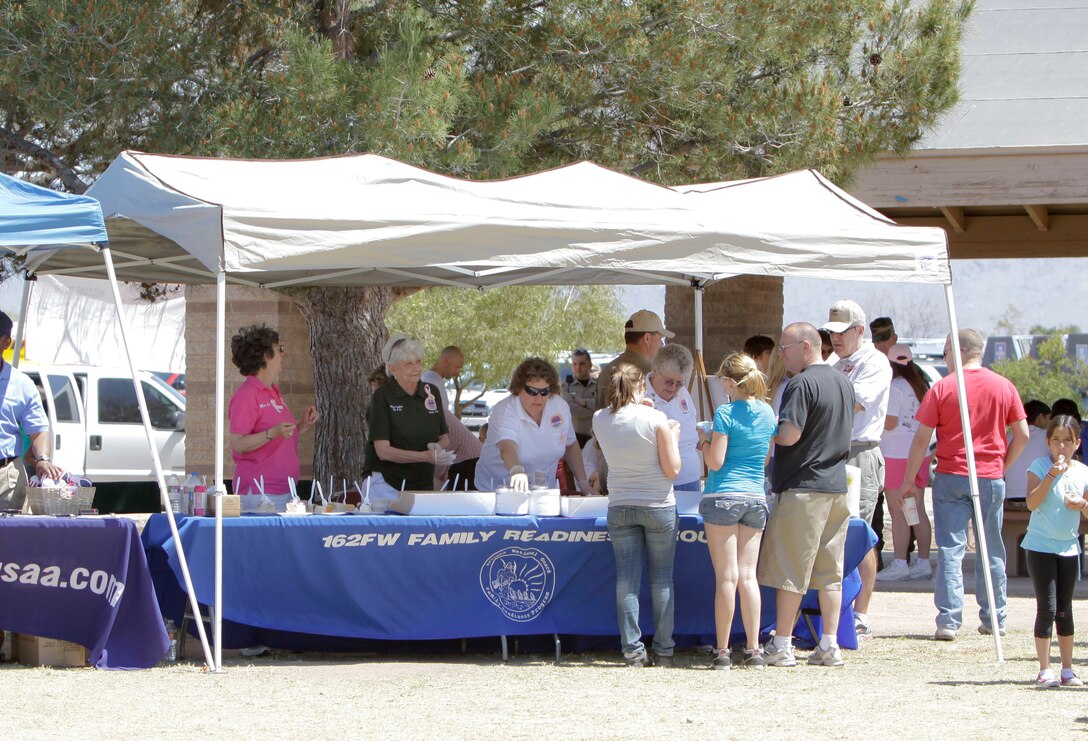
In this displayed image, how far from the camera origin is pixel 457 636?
6.93m

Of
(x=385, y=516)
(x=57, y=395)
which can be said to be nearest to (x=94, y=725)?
(x=385, y=516)

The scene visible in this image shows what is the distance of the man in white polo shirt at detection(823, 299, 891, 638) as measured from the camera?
24.2 feet

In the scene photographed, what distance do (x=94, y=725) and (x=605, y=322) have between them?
25618mm

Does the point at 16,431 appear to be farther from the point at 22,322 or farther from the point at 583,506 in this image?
the point at 583,506

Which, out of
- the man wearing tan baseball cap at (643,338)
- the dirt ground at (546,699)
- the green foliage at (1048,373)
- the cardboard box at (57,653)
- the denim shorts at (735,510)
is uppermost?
the green foliage at (1048,373)

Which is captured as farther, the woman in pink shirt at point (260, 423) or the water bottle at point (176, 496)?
the woman in pink shirt at point (260, 423)

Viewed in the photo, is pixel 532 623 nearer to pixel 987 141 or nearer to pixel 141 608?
pixel 141 608

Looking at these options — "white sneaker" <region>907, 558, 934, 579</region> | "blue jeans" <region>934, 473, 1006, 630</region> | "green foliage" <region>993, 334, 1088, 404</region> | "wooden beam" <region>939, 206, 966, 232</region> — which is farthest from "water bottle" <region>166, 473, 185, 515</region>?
"green foliage" <region>993, 334, 1088, 404</region>

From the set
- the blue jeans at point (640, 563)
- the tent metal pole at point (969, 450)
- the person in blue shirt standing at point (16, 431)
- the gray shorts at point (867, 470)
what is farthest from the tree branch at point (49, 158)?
the tent metal pole at point (969, 450)

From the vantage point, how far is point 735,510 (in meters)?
6.50

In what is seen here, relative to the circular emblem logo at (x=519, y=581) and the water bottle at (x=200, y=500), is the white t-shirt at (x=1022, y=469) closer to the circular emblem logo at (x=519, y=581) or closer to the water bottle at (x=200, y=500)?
the circular emblem logo at (x=519, y=581)

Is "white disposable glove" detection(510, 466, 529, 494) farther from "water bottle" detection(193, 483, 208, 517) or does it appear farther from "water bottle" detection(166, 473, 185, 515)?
"water bottle" detection(166, 473, 185, 515)

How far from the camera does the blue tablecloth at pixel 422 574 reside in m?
6.70

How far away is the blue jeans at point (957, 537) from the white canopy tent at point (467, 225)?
199 mm
